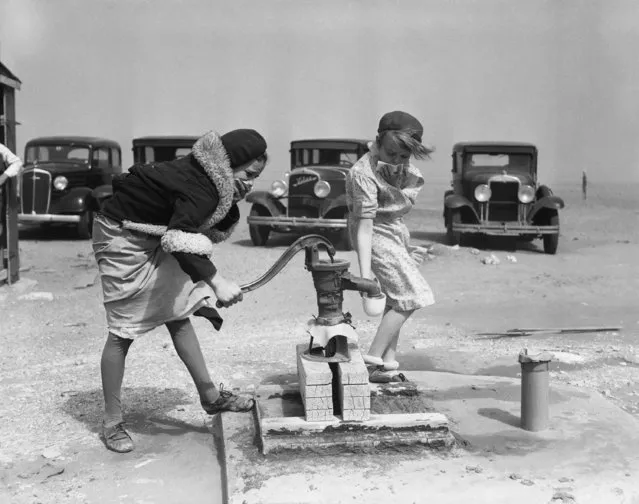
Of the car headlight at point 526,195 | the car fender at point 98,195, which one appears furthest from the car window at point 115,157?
the car headlight at point 526,195

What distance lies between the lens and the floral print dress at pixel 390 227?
13.0 feet

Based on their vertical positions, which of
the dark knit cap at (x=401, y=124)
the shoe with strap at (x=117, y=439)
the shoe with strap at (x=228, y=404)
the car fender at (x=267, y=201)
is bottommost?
the shoe with strap at (x=117, y=439)

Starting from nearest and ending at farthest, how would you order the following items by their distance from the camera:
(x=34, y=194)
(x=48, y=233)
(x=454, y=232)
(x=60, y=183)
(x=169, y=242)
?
1. (x=169, y=242)
2. (x=454, y=232)
3. (x=34, y=194)
4. (x=60, y=183)
5. (x=48, y=233)

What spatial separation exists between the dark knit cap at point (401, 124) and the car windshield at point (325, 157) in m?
10.1

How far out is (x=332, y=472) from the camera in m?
3.17

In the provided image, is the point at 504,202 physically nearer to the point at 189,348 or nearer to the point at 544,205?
the point at 544,205

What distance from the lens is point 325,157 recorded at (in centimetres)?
1416

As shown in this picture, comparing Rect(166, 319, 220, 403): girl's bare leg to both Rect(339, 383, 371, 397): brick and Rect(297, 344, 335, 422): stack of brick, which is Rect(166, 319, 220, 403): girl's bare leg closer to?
Rect(297, 344, 335, 422): stack of brick

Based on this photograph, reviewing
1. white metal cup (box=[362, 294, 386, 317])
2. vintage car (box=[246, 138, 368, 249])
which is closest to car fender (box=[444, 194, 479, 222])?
vintage car (box=[246, 138, 368, 249])

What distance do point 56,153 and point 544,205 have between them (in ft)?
30.3

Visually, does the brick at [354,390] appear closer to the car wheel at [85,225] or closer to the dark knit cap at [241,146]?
the dark knit cap at [241,146]

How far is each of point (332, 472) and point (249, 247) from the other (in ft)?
33.2

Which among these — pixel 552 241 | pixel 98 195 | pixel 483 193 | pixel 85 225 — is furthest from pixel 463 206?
pixel 85 225

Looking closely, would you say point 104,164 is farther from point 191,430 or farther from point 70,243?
point 191,430
